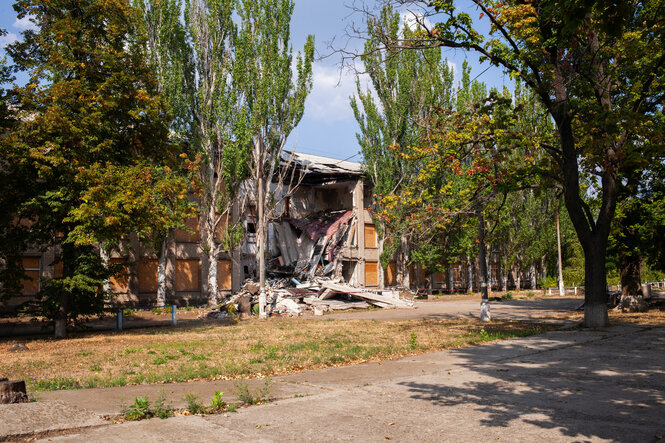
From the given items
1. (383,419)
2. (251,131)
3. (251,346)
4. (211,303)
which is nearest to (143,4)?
(251,131)

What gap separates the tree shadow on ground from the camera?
225 inches

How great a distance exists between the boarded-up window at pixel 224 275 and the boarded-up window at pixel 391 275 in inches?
526

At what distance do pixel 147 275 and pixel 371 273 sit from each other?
17.5 metres

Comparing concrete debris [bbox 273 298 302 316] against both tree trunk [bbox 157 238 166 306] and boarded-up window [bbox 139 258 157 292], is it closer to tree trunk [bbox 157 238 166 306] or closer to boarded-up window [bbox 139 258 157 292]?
tree trunk [bbox 157 238 166 306]

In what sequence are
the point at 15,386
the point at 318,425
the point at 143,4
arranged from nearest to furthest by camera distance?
the point at 318,425 < the point at 15,386 < the point at 143,4

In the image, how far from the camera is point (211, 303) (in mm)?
29609

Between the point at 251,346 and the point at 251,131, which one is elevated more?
the point at 251,131

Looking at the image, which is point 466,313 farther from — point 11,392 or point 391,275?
point 11,392

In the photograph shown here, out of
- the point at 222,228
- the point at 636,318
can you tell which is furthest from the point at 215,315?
the point at 636,318

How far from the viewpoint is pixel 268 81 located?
29.7 m

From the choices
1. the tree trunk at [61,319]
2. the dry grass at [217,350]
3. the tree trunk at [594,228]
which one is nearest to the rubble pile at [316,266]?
the dry grass at [217,350]

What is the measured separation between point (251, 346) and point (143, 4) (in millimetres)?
23158

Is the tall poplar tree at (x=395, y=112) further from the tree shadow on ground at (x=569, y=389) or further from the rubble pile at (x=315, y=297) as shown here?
the tree shadow on ground at (x=569, y=389)

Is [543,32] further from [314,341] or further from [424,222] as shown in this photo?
[314,341]
